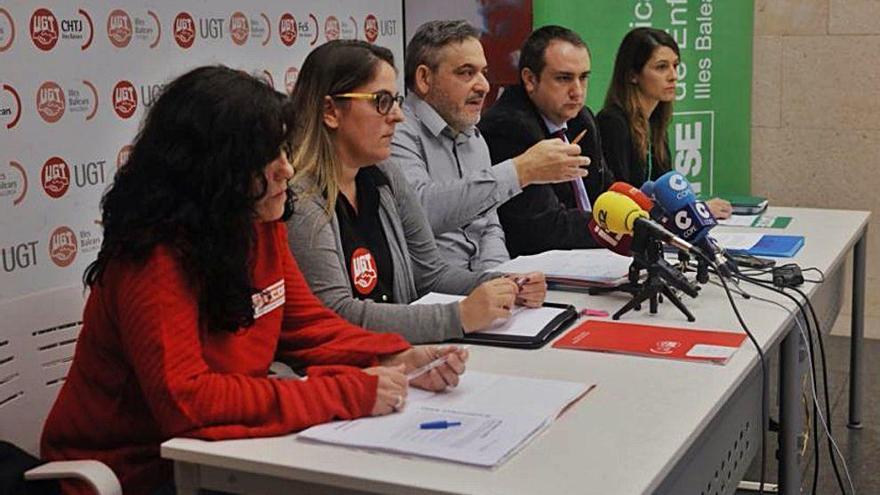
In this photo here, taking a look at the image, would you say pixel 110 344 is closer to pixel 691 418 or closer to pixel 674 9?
pixel 691 418

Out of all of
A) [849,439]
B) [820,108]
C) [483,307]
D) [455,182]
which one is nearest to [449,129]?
[455,182]

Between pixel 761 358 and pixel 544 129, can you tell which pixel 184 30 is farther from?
pixel 761 358

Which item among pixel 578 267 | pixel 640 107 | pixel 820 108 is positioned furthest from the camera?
pixel 820 108

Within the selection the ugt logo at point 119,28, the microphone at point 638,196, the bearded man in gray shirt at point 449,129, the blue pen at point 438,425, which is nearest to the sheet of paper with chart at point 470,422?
the blue pen at point 438,425

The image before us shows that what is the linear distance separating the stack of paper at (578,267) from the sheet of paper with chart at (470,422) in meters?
0.80

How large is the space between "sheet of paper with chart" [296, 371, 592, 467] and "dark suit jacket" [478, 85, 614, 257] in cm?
138

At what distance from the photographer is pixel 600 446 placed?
1592mm

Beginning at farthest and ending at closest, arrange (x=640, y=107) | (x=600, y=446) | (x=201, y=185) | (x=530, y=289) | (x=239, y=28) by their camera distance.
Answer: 1. (x=640, y=107)
2. (x=239, y=28)
3. (x=530, y=289)
4. (x=201, y=185)
5. (x=600, y=446)

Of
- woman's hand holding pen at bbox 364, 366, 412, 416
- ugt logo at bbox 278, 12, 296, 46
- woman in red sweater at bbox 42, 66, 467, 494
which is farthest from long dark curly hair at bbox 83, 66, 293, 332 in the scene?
ugt logo at bbox 278, 12, 296, 46

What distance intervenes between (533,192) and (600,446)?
1792 mm

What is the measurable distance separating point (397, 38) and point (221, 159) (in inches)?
92.7

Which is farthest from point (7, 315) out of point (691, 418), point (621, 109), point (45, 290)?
point (621, 109)

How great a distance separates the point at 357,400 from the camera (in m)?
1.71

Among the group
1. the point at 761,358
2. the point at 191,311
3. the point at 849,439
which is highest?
the point at 191,311
